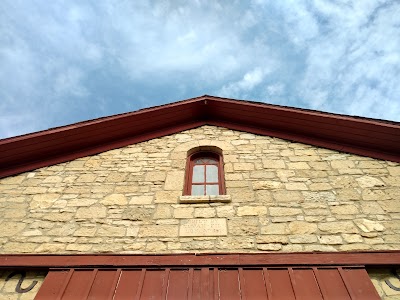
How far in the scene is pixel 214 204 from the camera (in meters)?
4.36

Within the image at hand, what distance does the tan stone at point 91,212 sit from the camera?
169 inches

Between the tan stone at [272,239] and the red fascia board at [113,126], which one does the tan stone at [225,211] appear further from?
the red fascia board at [113,126]

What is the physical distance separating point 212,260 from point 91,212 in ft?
6.52

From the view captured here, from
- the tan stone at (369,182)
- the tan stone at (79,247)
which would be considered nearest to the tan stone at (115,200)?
the tan stone at (79,247)

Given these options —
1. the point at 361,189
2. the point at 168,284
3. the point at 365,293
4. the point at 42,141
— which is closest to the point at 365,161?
the point at 361,189

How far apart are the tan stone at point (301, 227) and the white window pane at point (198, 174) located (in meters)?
1.74

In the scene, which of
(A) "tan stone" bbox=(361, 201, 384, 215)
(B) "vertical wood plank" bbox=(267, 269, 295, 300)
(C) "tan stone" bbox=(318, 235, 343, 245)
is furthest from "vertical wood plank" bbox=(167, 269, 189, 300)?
(A) "tan stone" bbox=(361, 201, 384, 215)

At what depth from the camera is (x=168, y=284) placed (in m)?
3.31

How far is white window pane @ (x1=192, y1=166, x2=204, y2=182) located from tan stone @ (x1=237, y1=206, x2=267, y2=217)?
1075 mm

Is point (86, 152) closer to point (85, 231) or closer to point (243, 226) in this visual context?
point (85, 231)

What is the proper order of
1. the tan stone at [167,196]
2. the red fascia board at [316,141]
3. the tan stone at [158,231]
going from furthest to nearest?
the red fascia board at [316,141] → the tan stone at [167,196] → the tan stone at [158,231]

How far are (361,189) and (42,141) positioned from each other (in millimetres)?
5509

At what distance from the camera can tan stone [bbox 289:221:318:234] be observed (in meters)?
3.91

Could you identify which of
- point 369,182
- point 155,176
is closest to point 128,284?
point 155,176
